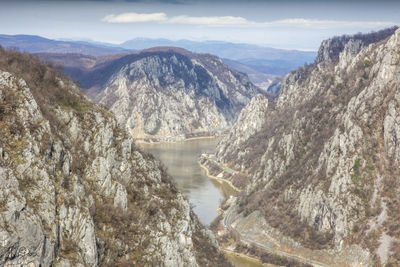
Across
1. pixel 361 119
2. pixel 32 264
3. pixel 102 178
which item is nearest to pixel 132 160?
pixel 102 178

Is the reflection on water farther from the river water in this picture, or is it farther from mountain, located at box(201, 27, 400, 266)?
mountain, located at box(201, 27, 400, 266)

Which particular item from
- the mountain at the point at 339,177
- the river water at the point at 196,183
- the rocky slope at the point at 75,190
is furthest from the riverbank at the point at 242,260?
the rocky slope at the point at 75,190

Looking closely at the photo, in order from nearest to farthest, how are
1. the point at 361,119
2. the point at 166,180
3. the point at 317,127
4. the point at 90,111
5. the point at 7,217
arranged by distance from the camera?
the point at 7,217 < the point at 90,111 < the point at 166,180 < the point at 361,119 < the point at 317,127

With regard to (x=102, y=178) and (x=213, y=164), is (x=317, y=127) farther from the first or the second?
(x=102, y=178)

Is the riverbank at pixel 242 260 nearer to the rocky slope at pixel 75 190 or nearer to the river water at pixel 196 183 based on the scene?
the river water at pixel 196 183

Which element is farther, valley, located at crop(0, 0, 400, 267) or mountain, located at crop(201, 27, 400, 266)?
mountain, located at crop(201, 27, 400, 266)

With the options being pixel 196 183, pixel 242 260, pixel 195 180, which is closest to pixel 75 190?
pixel 242 260

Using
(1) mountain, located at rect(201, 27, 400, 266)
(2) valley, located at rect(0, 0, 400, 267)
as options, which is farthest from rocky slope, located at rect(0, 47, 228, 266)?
(1) mountain, located at rect(201, 27, 400, 266)
